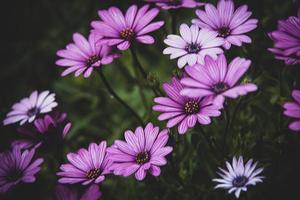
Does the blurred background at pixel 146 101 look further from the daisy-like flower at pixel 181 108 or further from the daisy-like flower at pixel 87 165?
the daisy-like flower at pixel 87 165

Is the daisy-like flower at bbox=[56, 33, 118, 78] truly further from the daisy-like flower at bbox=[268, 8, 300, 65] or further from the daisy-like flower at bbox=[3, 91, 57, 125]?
the daisy-like flower at bbox=[268, 8, 300, 65]

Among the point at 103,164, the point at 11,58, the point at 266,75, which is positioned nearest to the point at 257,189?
the point at 266,75

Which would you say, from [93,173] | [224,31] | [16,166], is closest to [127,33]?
[224,31]

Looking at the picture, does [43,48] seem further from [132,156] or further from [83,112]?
[132,156]

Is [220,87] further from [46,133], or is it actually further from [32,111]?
[32,111]

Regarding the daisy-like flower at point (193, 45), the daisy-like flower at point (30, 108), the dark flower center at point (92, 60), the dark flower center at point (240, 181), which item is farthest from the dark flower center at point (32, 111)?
the dark flower center at point (240, 181)

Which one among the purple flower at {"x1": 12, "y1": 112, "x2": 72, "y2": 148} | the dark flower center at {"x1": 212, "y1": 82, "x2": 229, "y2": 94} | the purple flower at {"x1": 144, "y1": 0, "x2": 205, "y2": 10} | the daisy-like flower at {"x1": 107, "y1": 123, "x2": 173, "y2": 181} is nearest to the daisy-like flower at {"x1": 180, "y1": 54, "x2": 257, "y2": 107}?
the dark flower center at {"x1": 212, "y1": 82, "x2": 229, "y2": 94}

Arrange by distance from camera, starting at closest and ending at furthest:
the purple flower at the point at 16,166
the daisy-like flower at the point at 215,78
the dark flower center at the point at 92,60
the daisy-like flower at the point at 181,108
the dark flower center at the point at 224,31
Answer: the daisy-like flower at the point at 215,78
the daisy-like flower at the point at 181,108
the purple flower at the point at 16,166
the dark flower center at the point at 224,31
the dark flower center at the point at 92,60
